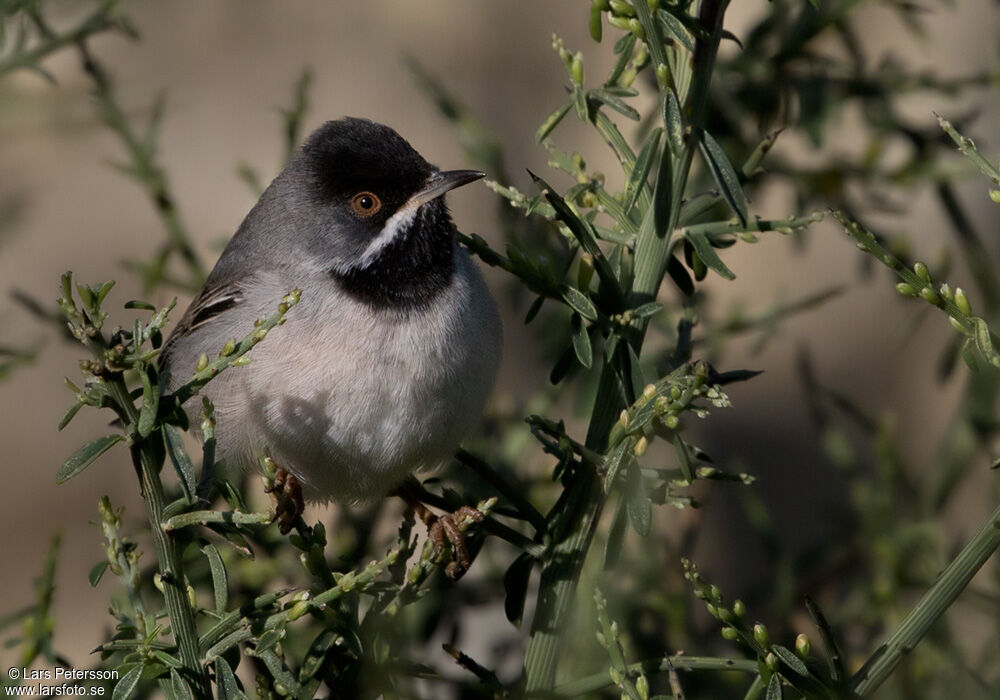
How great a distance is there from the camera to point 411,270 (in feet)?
10.7

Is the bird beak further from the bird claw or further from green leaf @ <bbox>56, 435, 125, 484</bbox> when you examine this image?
green leaf @ <bbox>56, 435, 125, 484</bbox>

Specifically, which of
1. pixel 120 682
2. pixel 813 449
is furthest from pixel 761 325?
pixel 813 449

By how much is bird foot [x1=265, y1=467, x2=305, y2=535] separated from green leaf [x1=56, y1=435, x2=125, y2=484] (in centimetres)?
38

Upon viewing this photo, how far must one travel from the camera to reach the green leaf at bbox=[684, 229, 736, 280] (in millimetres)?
2141

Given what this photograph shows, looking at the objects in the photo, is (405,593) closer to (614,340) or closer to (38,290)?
(614,340)

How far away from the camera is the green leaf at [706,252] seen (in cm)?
214

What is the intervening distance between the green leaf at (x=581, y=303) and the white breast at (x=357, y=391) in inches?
34.0

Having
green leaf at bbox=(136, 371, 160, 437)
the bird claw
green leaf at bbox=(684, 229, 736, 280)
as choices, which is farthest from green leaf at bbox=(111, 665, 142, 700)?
green leaf at bbox=(684, 229, 736, 280)

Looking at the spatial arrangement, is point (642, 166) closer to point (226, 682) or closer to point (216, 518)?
point (216, 518)

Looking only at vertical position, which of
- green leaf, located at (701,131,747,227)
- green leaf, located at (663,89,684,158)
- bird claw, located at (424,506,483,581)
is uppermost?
green leaf, located at (663,89,684,158)

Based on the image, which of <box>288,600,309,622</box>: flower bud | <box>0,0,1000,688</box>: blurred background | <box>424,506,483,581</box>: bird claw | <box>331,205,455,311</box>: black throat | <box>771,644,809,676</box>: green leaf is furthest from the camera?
<box>0,0,1000,688</box>: blurred background

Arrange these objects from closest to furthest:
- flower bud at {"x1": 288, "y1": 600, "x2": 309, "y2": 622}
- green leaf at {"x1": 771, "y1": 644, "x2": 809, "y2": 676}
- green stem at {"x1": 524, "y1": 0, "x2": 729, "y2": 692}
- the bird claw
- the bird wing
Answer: green leaf at {"x1": 771, "y1": 644, "x2": 809, "y2": 676}, flower bud at {"x1": 288, "y1": 600, "x2": 309, "y2": 622}, green stem at {"x1": 524, "y1": 0, "x2": 729, "y2": 692}, the bird claw, the bird wing

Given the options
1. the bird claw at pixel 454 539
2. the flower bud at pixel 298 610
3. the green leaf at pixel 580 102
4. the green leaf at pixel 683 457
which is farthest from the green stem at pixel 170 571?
the green leaf at pixel 580 102

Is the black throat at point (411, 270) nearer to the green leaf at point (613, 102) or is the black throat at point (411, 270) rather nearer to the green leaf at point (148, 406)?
the green leaf at point (613, 102)
